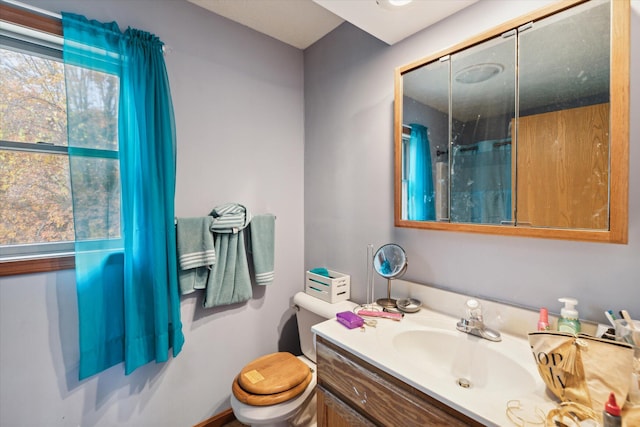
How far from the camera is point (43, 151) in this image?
1.22 m

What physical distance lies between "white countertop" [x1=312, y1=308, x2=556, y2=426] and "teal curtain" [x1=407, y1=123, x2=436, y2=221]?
45 cm

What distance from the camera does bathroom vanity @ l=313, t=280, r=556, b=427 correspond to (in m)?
0.73

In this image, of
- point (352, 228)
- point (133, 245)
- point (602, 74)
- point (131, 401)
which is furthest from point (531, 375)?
point (131, 401)

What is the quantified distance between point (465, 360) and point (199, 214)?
143cm

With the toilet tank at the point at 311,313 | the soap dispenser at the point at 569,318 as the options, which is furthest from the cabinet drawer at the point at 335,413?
the soap dispenser at the point at 569,318

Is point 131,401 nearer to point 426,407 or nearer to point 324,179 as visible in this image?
point 426,407

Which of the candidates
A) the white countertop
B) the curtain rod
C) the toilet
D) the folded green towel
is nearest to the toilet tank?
the toilet

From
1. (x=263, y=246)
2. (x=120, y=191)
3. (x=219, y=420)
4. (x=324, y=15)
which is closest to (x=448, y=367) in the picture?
(x=263, y=246)

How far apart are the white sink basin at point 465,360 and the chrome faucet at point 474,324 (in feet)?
0.08

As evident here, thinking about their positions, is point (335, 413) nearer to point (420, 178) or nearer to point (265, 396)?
point (265, 396)

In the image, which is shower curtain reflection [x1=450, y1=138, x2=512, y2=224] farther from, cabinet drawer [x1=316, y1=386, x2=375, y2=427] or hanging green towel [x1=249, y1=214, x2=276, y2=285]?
hanging green towel [x1=249, y1=214, x2=276, y2=285]

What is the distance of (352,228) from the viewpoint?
1.68 m

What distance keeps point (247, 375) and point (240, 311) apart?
437 mm

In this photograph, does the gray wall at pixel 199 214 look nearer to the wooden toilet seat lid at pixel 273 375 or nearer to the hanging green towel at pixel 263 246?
the hanging green towel at pixel 263 246
